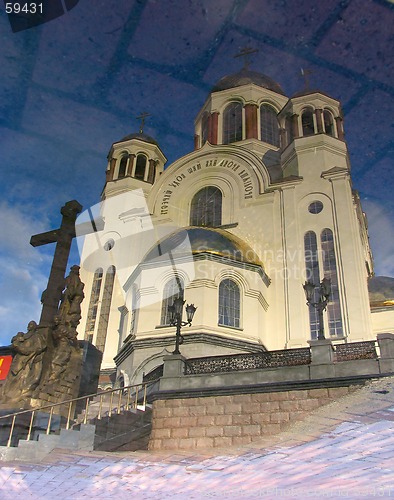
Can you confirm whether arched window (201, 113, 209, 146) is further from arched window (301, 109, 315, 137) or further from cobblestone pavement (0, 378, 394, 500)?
cobblestone pavement (0, 378, 394, 500)

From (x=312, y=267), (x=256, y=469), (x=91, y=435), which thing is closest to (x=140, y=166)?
(x=312, y=267)

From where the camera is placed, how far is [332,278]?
21.6 meters

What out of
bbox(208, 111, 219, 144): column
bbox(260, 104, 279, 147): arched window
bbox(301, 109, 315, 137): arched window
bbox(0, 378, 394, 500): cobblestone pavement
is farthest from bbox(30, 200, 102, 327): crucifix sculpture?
bbox(260, 104, 279, 147): arched window

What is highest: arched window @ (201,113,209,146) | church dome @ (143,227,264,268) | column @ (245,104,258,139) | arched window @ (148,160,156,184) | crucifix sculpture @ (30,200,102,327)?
arched window @ (201,113,209,146)

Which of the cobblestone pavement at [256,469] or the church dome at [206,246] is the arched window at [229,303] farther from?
the cobblestone pavement at [256,469]

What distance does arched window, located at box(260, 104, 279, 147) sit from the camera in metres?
30.4

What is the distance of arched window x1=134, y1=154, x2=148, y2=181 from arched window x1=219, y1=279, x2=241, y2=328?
1239 cm

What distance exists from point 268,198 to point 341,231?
4480mm

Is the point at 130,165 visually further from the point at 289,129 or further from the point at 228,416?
the point at 228,416

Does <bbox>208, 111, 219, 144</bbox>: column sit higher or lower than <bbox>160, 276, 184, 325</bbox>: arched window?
higher

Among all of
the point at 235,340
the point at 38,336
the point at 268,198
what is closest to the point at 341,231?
the point at 268,198

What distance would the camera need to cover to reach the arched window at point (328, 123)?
87.1ft

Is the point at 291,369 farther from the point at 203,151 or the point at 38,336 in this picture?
the point at 203,151

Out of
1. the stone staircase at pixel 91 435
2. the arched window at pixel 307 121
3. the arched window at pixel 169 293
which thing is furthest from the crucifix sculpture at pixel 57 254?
the arched window at pixel 307 121
